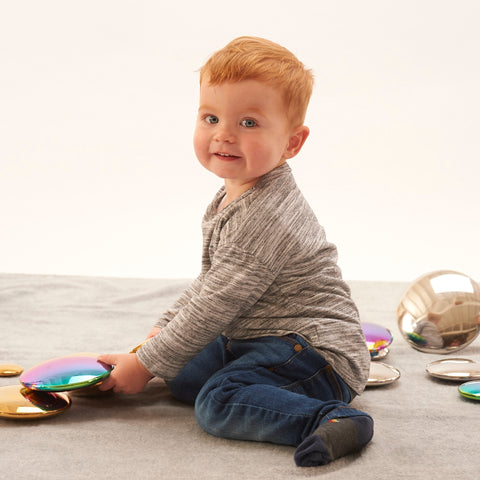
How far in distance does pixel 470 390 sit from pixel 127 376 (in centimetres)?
53

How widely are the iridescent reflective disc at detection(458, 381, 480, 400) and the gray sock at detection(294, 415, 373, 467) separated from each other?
306 mm

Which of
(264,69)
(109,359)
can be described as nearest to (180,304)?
(109,359)

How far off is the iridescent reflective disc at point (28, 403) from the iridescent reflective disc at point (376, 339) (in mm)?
582

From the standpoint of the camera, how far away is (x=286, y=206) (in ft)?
3.51

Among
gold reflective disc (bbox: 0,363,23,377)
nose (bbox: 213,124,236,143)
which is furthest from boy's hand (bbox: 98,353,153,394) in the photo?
nose (bbox: 213,124,236,143)

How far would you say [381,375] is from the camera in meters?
1.23

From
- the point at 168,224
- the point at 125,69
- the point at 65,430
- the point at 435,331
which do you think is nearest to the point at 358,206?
the point at 168,224

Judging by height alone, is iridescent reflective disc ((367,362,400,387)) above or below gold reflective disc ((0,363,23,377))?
above

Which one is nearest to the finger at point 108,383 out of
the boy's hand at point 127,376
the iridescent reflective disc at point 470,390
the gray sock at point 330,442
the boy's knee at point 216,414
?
the boy's hand at point 127,376

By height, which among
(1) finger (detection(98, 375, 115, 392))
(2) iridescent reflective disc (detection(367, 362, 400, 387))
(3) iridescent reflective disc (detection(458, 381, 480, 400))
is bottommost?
(2) iridescent reflective disc (detection(367, 362, 400, 387))

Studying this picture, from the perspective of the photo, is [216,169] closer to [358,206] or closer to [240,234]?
[240,234]

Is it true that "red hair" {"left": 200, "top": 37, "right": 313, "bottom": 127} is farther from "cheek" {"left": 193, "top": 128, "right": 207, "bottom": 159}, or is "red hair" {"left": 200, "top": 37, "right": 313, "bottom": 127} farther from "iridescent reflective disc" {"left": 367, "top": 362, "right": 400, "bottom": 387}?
"iridescent reflective disc" {"left": 367, "top": 362, "right": 400, "bottom": 387}

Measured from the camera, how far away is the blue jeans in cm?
93

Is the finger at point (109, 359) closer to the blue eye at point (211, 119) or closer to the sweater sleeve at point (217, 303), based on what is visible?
the sweater sleeve at point (217, 303)
